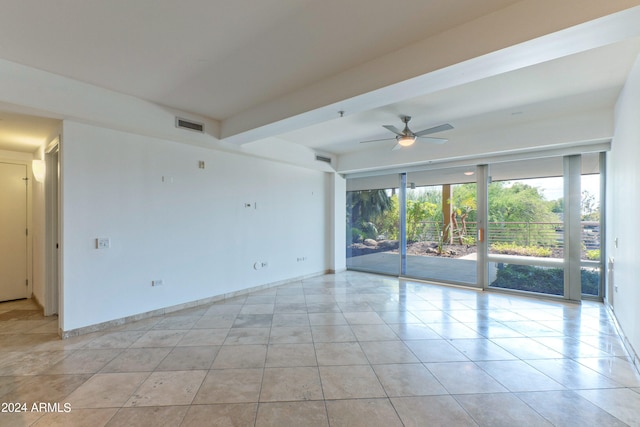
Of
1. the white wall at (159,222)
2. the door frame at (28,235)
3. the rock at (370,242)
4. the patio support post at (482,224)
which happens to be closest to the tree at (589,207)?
the patio support post at (482,224)

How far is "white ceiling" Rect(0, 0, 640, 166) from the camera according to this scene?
2.06 m

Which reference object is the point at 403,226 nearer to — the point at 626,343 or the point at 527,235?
the point at 527,235

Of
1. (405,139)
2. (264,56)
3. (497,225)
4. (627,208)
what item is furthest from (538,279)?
(264,56)

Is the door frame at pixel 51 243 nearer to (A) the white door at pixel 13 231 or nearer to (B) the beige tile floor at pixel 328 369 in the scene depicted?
(B) the beige tile floor at pixel 328 369

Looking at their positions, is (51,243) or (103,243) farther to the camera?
(51,243)

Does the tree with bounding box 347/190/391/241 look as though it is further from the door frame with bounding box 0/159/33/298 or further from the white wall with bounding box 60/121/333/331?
the door frame with bounding box 0/159/33/298

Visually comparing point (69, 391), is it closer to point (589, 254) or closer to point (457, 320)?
point (457, 320)

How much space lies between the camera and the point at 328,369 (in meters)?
2.57

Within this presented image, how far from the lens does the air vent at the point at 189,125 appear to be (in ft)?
13.1

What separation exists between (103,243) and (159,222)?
27.8 inches

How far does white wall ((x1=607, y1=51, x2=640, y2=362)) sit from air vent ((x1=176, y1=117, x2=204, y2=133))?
5.10 meters

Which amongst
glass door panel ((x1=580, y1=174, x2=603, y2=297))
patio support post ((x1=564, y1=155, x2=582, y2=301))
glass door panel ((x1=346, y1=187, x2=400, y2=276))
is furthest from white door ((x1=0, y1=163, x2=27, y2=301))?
glass door panel ((x1=580, y1=174, x2=603, y2=297))

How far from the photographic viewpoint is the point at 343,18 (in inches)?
84.1

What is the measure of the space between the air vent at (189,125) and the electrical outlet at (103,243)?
181 cm
